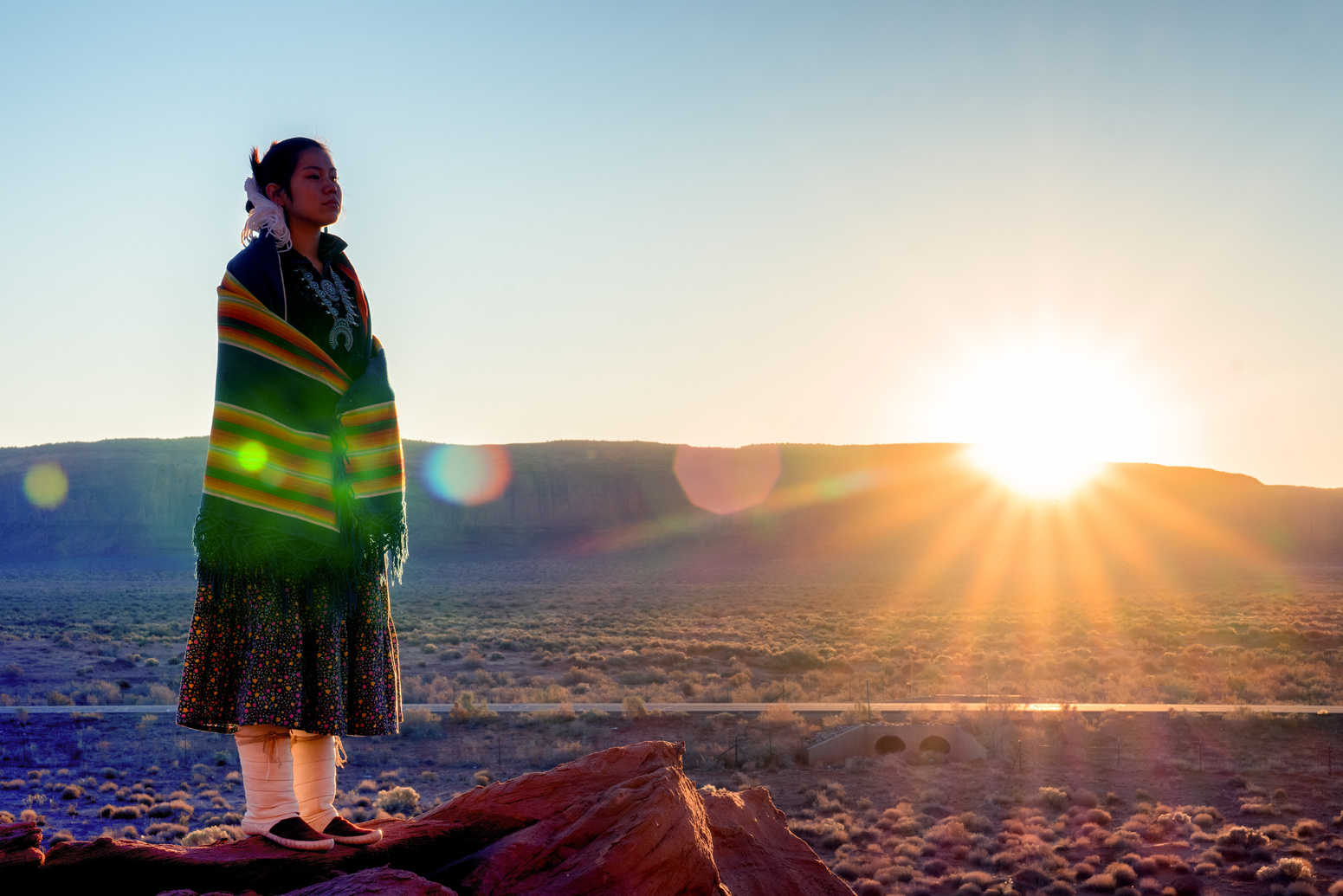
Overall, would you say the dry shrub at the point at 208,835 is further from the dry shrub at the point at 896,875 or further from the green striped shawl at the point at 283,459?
the green striped shawl at the point at 283,459

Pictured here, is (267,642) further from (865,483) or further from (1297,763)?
(865,483)

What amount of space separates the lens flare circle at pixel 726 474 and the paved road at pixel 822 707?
257 ft

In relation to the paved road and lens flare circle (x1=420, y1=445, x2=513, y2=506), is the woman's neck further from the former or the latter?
lens flare circle (x1=420, y1=445, x2=513, y2=506)

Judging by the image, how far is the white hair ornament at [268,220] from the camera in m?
3.18

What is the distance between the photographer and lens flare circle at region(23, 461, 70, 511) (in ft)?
302

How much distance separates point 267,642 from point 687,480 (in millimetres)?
102658

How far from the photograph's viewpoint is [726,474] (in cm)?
10681

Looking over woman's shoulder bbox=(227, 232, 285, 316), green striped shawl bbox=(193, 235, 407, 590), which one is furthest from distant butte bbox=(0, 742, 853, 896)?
woman's shoulder bbox=(227, 232, 285, 316)

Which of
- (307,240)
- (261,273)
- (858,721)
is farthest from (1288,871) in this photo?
(261,273)

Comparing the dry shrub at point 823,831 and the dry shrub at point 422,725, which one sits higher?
the dry shrub at point 422,725

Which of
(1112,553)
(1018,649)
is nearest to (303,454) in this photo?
(1018,649)

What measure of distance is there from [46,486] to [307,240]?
108 m

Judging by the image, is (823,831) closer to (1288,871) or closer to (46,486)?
(1288,871)

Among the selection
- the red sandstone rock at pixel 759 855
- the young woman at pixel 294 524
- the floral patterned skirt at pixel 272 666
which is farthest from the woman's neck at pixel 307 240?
the red sandstone rock at pixel 759 855
